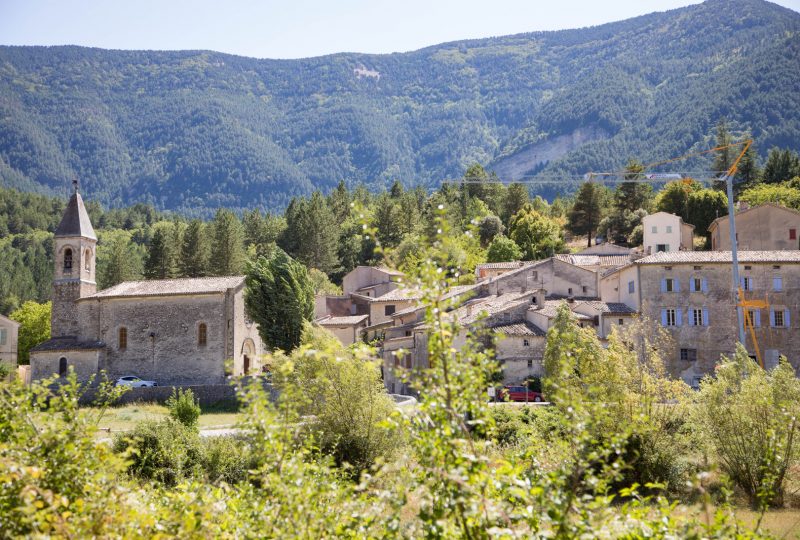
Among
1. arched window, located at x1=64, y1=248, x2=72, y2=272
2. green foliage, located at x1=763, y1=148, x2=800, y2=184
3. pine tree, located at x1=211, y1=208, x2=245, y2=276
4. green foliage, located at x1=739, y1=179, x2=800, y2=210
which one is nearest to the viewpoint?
arched window, located at x1=64, y1=248, x2=72, y2=272

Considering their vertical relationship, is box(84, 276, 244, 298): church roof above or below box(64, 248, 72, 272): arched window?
below

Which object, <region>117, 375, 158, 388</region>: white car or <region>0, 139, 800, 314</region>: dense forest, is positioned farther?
<region>0, 139, 800, 314</region>: dense forest

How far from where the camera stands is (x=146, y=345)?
55531 mm

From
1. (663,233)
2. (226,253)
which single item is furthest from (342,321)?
(663,233)

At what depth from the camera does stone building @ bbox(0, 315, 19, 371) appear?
75250 mm

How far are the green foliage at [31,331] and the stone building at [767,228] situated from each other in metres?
66.9

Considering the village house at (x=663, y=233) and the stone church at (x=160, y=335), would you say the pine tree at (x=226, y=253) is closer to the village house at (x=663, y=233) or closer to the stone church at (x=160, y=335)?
the stone church at (x=160, y=335)

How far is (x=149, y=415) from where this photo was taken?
1656 inches

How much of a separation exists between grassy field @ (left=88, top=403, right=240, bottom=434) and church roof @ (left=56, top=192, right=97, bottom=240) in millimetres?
17559

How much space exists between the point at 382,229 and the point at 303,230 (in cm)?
888

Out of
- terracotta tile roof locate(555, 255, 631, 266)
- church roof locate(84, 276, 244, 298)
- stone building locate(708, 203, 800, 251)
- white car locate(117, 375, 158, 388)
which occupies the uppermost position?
stone building locate(708, 203, 800, 251)

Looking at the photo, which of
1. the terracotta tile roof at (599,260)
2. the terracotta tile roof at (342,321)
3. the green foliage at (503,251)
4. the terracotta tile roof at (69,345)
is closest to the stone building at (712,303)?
the terracotta tile roof at (599,260)

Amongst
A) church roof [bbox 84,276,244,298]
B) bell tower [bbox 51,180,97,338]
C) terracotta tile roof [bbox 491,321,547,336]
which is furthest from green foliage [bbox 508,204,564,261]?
bell tower [bbox 51,180,97,338]

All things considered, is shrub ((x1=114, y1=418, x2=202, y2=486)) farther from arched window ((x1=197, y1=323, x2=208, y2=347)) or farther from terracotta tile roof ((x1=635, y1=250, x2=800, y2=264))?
terracotta tile roof ((x1=635, y1=250, x2=800, y2=264))
